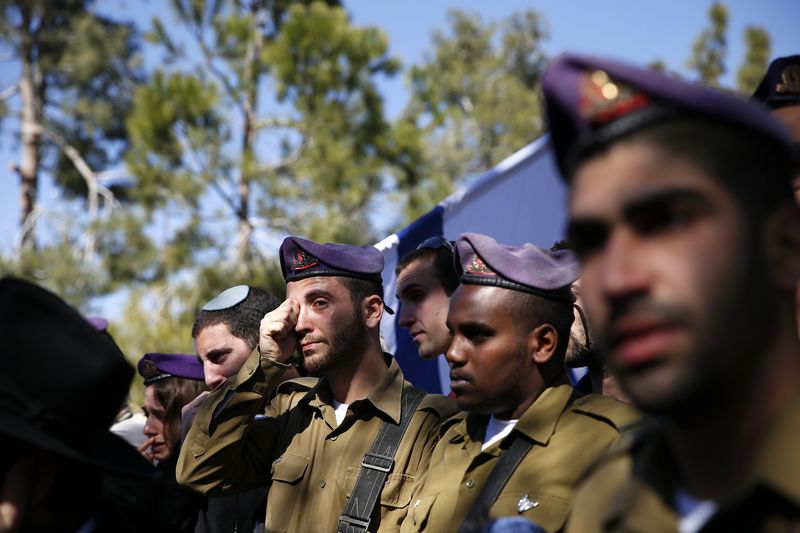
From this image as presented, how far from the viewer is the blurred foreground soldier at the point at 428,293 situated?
16.1 feet

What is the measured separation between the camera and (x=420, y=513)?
3330mm

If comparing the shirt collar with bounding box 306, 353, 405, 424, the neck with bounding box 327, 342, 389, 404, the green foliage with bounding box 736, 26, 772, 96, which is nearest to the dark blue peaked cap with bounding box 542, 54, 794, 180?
the shirt collar with bounding box 306, 353, 405, 424

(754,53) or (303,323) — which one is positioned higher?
(303,323)

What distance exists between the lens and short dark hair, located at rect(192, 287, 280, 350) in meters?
5.27

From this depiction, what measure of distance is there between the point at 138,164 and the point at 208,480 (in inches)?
451

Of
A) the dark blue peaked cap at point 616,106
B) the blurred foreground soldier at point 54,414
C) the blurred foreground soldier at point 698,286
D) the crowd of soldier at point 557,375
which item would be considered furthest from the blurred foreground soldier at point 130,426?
the blurred foreground soldier at point 698,286

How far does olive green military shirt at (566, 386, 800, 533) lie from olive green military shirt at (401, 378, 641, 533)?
1.15 metres

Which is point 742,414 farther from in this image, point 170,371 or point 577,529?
point 170,371

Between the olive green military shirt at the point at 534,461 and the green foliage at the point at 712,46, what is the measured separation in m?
24.1

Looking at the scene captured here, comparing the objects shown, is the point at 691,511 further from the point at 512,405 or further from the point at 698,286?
the point at 512,405

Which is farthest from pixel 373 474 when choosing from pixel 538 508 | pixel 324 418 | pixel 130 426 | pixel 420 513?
pixel 130 426

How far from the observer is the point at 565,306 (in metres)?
3.56

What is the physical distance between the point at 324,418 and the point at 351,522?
68 centimetres

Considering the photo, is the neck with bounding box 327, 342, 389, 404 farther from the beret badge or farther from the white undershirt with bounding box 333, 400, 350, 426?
the beret badge
